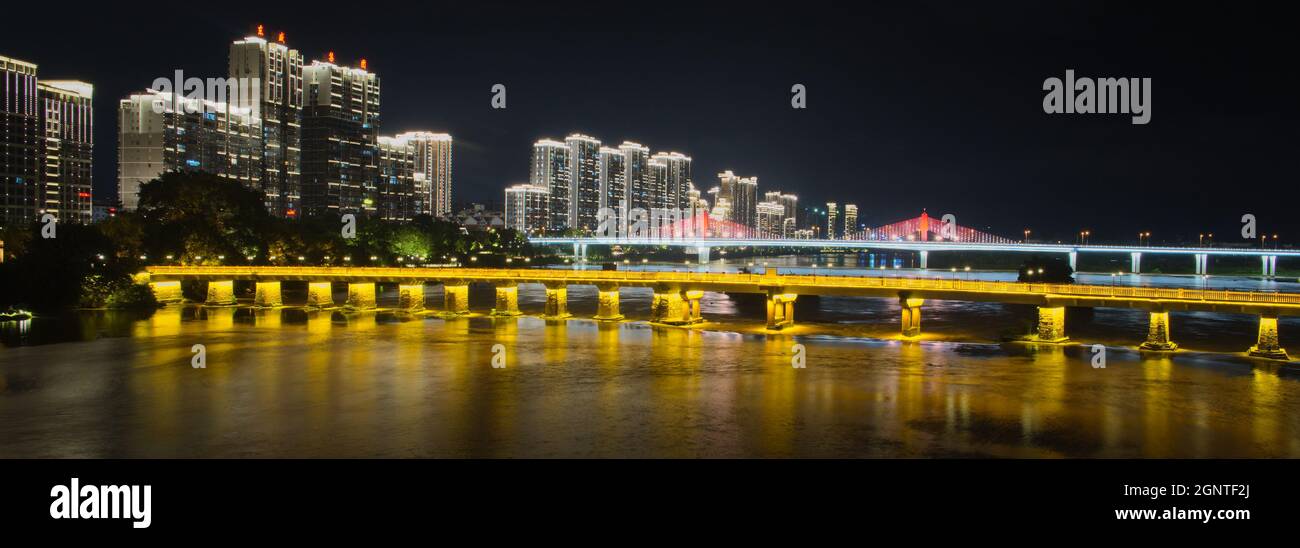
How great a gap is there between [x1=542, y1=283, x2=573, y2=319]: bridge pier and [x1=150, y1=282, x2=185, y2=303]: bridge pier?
37354 millimetres

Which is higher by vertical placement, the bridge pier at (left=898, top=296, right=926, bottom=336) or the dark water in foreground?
the bridge pier at (left=898, top=296, right=926, bottom=336)

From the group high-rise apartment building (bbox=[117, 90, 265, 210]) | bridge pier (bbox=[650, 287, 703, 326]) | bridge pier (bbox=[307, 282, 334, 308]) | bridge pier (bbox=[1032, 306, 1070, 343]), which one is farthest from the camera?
high-rise apartment building (bbox=[117, 90, 265, 210])

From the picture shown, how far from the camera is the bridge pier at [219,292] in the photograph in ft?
263

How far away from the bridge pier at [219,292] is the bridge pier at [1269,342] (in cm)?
8115

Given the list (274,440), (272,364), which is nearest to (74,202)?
(272,364)

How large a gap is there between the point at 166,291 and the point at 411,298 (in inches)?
982

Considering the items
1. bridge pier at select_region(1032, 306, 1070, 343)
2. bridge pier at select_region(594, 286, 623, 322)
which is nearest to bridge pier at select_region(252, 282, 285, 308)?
bridge pier at select_region(594, 286, 623, 322)

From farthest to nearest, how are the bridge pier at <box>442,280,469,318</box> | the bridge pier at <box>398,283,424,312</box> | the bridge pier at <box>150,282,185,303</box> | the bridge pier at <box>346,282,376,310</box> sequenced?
the bridge pier at <box>150,282,185,303</box>, the bridge pier at <box>346,282,376,310</box>, the bridge pier at <box>398,283,424,312</box>, the bridge pier at <box>442,280,469,318</box>

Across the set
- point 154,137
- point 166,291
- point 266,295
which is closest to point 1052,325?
point 266,295

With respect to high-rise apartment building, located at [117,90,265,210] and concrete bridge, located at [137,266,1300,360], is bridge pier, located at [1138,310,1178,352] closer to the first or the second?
concrete bridge, located at [137,266,1300,360]

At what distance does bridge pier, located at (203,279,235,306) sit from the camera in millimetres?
80125

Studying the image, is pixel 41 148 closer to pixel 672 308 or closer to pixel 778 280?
pixel 672 308

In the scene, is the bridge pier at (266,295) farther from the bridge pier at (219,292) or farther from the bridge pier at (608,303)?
the bridge pier at (608,303)
